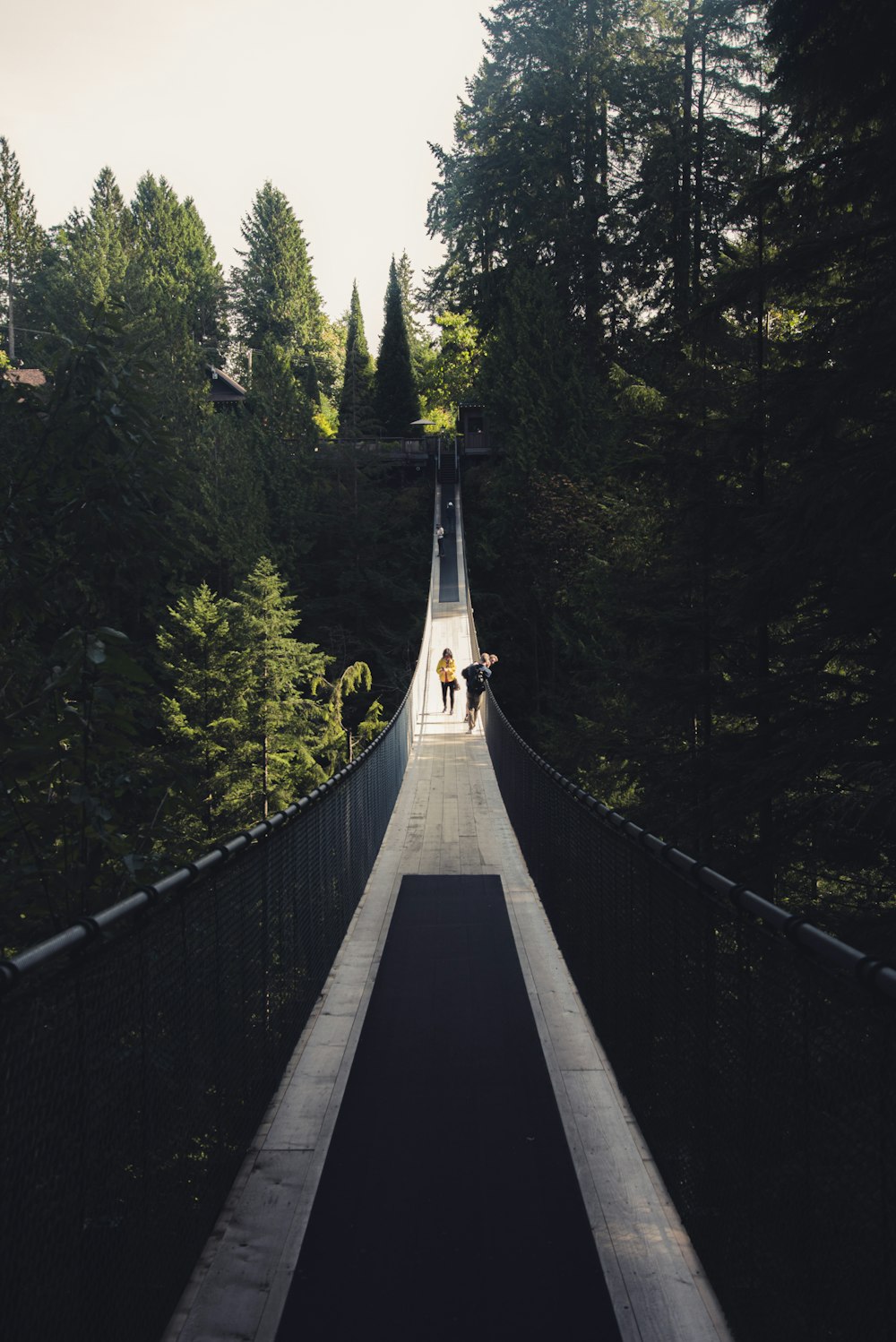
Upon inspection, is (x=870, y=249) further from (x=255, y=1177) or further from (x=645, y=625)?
(x=255, y=1177)

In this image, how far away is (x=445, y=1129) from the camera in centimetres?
415

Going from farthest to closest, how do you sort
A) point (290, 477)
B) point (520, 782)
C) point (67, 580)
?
point (290, 477) < point (520, 782) < point (67, 580)

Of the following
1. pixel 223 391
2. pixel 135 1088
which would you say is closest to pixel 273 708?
pixel 135 1088

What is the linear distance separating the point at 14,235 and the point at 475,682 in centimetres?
4998

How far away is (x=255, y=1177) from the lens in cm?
377

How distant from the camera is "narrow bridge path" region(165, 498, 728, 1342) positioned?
9.61 ft

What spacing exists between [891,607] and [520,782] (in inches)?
160

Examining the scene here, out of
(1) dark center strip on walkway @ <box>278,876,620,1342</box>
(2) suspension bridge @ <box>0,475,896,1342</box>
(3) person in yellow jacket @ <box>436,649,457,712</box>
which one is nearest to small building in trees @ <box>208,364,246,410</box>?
(3) person in yellow jacket @ <box>436,649,457,712</box>

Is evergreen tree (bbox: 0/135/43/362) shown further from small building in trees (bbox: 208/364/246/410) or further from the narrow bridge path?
the narrow bridge path

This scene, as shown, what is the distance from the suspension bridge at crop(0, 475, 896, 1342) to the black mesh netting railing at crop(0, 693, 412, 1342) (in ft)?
0.04

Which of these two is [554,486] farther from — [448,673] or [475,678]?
[475,678]

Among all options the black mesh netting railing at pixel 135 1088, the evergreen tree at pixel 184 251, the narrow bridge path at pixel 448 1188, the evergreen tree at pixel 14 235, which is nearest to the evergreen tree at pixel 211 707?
the narrow bridge path at pixel 448 1188

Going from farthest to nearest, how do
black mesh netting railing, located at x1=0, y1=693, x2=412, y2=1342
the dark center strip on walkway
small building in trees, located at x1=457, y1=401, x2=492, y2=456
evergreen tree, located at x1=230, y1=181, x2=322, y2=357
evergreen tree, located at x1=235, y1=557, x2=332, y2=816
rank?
evergreen tree, located at x1=230, y1=181, x2=322, y2=357
small building in trees, located at x1=457, y1=401, x2=492, y2=456
evergreen tree, located at x1=235, y1=557, x2=332, y2=816
the dark center strip on walkway
black mesh netting railing, located at x1=0, y1=693, x2=412, y2=1342

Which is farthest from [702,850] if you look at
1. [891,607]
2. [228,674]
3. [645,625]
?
[228,674]
